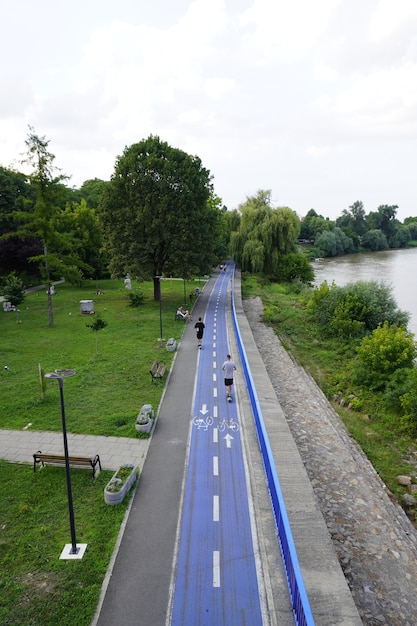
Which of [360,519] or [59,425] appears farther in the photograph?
[59,425]

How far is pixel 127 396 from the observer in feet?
50.4

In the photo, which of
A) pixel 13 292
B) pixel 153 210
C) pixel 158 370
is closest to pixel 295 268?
pixel 153 210

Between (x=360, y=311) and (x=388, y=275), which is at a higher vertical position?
(x=388, y=275)

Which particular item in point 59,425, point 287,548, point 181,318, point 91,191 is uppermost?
point 91,191

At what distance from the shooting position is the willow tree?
47.4m

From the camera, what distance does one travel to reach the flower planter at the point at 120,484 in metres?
9.08

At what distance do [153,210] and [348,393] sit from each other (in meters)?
20.8

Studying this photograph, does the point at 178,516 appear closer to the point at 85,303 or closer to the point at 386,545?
the point at 386,545

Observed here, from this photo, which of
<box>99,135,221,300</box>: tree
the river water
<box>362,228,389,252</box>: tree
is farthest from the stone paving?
<box>362,228,389,252</box>: tree

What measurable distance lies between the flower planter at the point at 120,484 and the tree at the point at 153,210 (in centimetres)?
2342

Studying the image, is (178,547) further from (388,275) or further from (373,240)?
(373,240)

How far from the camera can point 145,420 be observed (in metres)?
12.4

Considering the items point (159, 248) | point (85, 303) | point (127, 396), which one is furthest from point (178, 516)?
point (159, 248)

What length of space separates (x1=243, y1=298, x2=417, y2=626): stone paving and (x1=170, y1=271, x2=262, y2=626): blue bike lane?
237 centimetres
